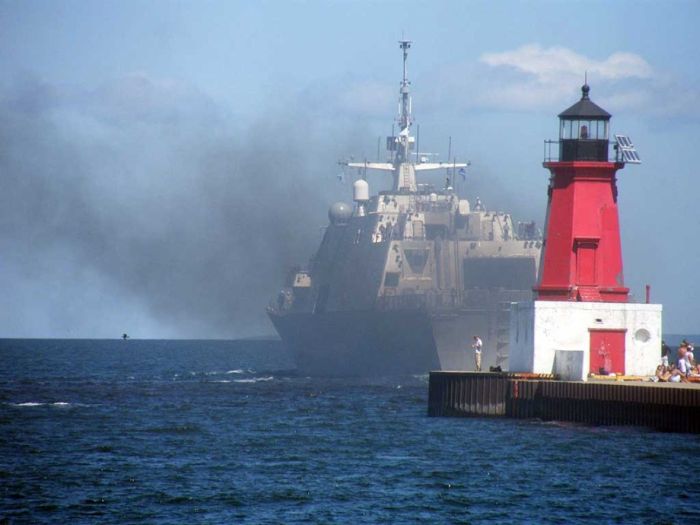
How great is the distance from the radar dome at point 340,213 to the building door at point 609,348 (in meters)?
54.5

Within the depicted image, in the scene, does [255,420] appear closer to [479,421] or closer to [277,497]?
[479,421]

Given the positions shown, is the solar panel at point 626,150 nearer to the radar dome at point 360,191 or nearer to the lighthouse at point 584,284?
the lighthouse at point 584,284

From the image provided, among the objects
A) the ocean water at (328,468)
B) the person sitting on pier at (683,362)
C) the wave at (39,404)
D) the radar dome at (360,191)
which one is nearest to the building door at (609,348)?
the person sitting on pier at (683,362)

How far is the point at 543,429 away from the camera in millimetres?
37062

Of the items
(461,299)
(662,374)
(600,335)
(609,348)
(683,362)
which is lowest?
(662,374)

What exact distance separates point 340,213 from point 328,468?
207 feet

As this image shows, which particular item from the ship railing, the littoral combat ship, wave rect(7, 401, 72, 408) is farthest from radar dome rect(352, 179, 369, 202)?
wave rect(7, 401, 72, 408)

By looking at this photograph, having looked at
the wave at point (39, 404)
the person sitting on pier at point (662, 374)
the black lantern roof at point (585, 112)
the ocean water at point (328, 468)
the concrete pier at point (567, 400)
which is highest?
the black lantern roof at point (585, 112)

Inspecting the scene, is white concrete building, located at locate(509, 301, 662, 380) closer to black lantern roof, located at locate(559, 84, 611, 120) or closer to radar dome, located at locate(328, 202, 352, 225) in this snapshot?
black lantern roof, located at locate(559, 84, 611, 120)

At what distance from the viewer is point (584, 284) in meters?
40.8

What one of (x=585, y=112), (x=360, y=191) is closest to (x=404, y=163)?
(x=360, y=191)

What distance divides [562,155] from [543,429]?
8.55 meters

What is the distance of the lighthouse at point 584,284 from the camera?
3978 cm

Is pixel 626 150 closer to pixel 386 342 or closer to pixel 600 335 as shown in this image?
pixel 600 335
